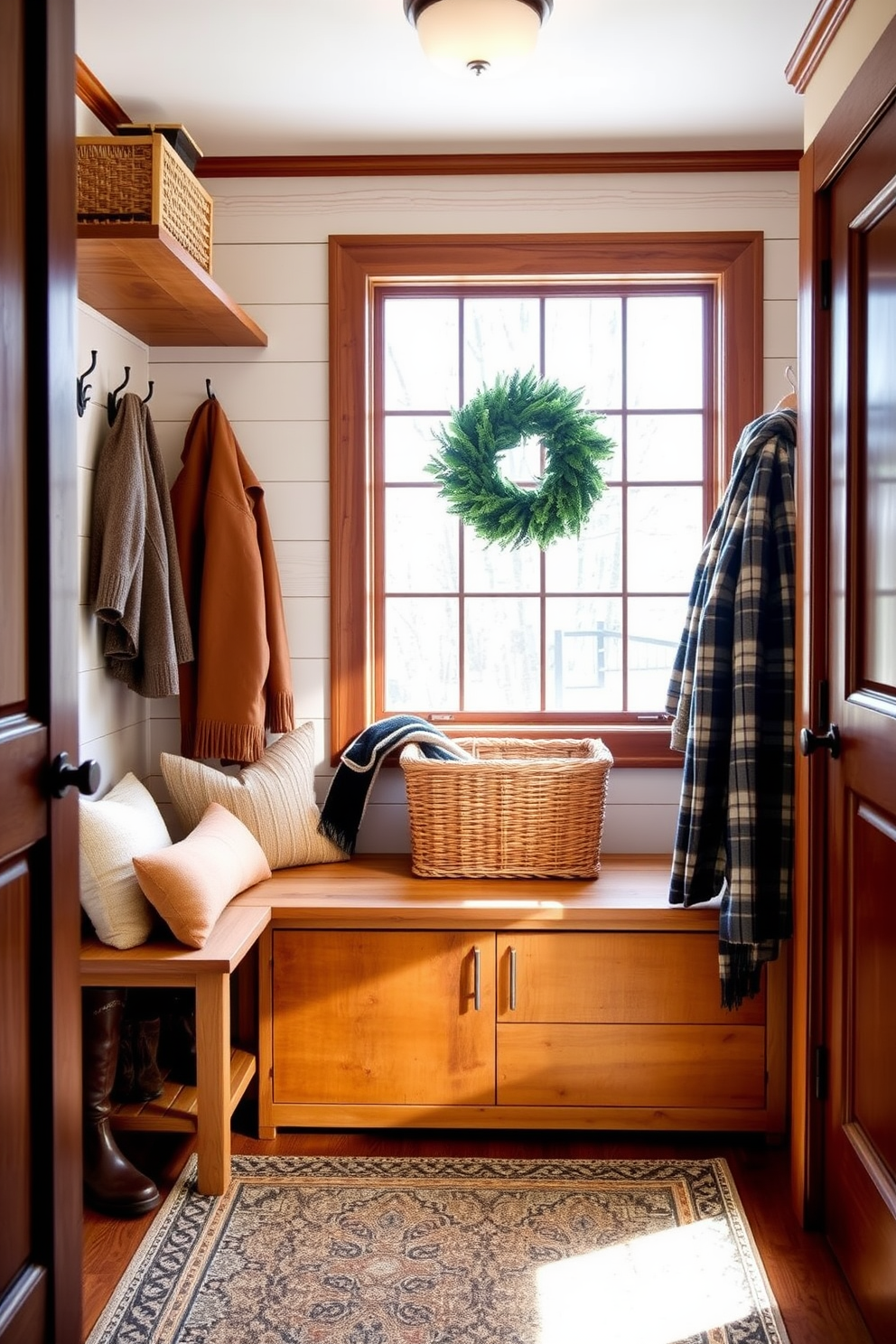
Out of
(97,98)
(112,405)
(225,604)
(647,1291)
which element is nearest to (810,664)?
(647,1291)

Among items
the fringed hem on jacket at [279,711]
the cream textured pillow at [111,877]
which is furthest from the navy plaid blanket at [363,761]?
the cream textured pillow at [111,877]

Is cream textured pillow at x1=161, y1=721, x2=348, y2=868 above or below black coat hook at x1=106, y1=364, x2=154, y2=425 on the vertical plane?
below

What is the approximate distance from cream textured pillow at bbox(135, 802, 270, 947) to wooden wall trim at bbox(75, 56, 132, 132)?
173 cm

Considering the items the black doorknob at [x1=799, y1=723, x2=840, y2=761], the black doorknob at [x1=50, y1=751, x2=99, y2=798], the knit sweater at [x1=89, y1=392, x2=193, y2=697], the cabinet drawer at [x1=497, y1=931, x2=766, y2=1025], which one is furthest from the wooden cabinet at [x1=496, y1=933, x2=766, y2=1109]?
the black doorknob at [x1=50, y1=751, x2=99, y2=798]

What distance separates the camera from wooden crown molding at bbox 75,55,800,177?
10.4 ft

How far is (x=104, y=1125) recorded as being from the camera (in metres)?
2.46

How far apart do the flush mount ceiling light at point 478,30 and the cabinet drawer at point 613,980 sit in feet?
6.31

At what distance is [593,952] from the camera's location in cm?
272

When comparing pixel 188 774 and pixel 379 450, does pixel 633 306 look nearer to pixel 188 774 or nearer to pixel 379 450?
pixel 379 450

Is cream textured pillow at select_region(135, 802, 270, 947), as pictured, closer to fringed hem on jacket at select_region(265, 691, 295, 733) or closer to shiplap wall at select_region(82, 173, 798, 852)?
fringed hem on jacket at select_region(265, 691, 295, 733)

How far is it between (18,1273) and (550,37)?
2.54 meters

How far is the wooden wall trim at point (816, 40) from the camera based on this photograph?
2.04 m

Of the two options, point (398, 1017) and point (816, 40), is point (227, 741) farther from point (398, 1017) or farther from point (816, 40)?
point (816, 40)

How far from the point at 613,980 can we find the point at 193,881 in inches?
38.7
